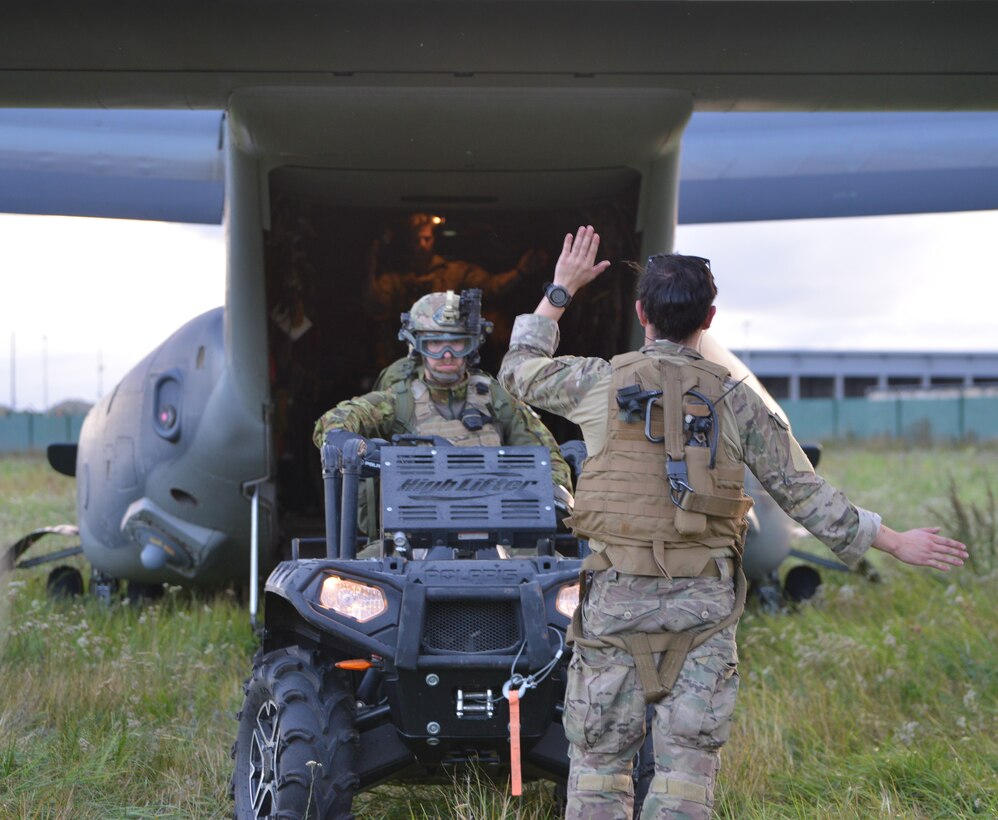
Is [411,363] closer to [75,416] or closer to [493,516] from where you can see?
[493,516]

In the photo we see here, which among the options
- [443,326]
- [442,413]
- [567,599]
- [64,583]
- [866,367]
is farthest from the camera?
[866,367]

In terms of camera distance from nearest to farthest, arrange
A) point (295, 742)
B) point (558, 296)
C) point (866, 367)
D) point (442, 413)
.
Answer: point (558, 296) < point (295, 742) < point (442, 413) < point (866, 367)

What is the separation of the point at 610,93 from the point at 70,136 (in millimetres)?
4416

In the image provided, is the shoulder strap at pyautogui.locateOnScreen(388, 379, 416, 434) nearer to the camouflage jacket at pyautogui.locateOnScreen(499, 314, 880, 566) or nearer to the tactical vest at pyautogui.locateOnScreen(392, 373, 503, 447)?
the tactical vest at pyautogui.locateOnScreen(392, 373, 503, 447)

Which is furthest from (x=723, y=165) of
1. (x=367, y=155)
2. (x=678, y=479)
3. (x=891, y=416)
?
(x=891, y=416)

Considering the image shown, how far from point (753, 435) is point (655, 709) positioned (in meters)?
0.83

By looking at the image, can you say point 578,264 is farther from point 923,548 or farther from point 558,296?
point 923,548

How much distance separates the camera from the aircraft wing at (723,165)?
8164 millimetres

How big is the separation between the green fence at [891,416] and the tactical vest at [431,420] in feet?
104

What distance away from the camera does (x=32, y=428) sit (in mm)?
36438

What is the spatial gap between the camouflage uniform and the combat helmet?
2.24 meters

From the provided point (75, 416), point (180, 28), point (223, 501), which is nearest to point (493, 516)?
point (180, 28)

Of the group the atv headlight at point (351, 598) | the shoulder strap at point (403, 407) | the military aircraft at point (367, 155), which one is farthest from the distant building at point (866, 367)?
the atv headlight at point (351, 598)

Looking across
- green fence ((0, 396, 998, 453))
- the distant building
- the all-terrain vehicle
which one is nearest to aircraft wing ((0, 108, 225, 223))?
the all-terrain vehicle
